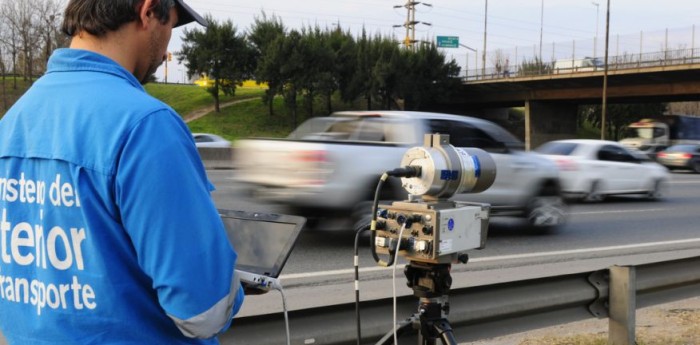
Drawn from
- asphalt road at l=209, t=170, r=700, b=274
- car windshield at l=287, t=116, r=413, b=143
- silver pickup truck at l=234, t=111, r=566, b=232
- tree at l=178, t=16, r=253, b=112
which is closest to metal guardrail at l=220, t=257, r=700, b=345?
asphalt road at l=209, t=170, r=700, b=274

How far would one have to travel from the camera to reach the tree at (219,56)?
56469 millimetres

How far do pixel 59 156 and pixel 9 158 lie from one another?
0.62 feet

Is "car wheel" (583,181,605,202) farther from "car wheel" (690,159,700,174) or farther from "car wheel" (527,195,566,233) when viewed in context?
"car wheel" (690,159,700,174)

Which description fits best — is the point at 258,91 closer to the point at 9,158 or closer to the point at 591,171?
the point at 591,171

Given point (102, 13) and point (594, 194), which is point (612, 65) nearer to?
point (594, 194)

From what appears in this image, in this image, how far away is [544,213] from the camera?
11.5 metres

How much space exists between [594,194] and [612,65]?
41448 mm

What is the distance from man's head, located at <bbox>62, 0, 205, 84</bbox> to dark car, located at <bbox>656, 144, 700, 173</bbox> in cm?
3435

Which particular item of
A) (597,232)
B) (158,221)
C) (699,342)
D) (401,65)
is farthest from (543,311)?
(401,65)

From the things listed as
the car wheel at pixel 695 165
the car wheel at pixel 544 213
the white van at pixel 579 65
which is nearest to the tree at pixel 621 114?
the white van at pixel 579 65

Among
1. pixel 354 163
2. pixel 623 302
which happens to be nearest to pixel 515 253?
pixel 354 163

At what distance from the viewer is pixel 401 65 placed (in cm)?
6169

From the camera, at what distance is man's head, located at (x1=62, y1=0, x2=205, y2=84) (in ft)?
5.35

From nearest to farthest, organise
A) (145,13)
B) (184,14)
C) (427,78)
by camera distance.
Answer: (145,13)
(184,14)
(427,78)
